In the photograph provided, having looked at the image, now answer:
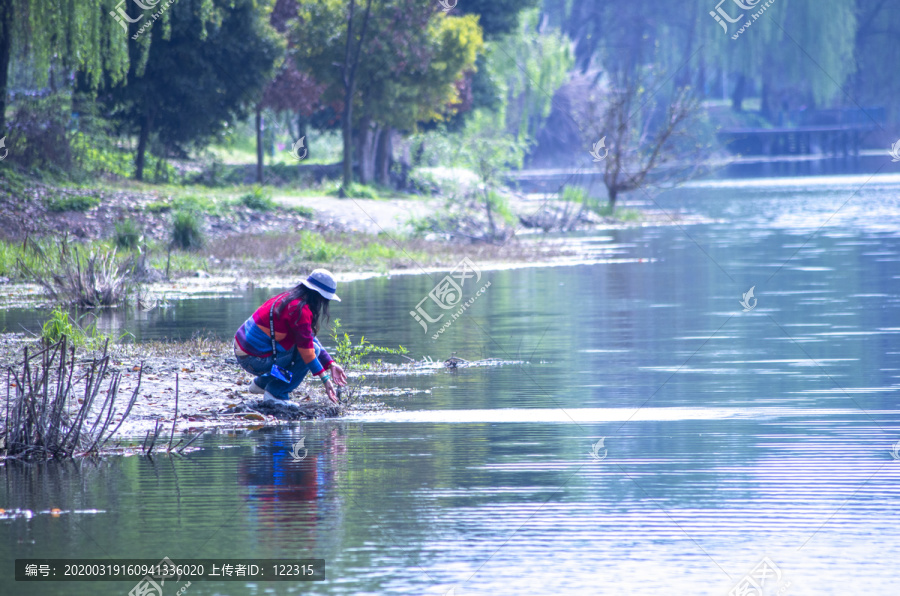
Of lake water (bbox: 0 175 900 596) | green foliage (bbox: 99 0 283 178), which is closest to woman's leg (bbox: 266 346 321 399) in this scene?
lake water (bbox: 0 175 900 596)

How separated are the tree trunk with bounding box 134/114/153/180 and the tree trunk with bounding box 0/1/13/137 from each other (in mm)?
6688

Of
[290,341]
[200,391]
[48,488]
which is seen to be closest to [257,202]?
[200,391]

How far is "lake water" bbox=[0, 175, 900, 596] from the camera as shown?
6383mm

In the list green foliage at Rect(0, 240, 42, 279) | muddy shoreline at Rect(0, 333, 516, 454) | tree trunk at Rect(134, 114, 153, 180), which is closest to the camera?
muddy shoreline at Rect(0, 333, 516, 454)

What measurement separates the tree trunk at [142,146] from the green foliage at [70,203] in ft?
26.9

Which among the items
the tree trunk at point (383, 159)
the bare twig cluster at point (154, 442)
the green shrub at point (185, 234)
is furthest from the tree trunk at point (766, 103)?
the bare twig cluster at point (154, 442)

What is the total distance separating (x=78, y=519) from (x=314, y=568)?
5.69 ft

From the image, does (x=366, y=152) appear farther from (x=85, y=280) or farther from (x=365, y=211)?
(x=85, y=280)

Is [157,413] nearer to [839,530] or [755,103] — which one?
[839,530]

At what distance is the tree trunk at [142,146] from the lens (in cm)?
3628

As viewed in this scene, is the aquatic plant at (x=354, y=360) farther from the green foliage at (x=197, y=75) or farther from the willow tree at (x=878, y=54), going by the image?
the willow tree at (x=878, y=54)

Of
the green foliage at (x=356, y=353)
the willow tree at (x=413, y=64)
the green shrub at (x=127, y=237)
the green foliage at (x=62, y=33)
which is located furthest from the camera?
the willow tree at (x=413, y=64)

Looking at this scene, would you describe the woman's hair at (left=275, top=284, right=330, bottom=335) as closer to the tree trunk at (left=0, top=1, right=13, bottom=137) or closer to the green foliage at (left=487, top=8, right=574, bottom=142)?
the tree trunk at (left=0, top=1, right=13, bottom=137)

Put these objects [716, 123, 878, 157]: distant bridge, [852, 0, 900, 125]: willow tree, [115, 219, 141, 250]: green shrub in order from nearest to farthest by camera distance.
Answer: [115, 219, 141, 250]: green shrub
[852, 0, 900, 125]: willow tree
[716, 123, 878, 157]: distant bridge
